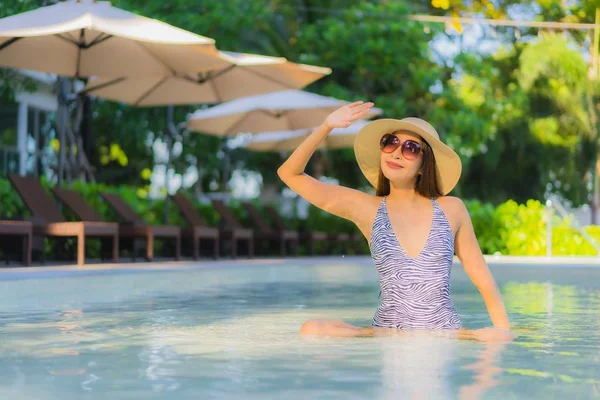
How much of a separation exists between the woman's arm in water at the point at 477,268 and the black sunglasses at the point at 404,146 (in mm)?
368

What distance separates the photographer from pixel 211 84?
16.6m

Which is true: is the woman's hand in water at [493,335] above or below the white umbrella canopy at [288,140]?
below

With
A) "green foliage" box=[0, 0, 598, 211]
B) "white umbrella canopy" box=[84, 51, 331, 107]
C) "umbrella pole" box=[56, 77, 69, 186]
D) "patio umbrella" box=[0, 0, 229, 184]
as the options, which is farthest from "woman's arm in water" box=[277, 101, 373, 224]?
"umbrella pole" box=[56, 77, 69, 186]

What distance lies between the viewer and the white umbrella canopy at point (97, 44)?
12273mm

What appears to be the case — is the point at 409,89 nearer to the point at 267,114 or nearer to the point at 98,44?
the point at 267,114

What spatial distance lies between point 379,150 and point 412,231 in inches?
16.9

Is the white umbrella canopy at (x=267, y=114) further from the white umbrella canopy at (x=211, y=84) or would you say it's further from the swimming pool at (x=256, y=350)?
the swimming pool at (x=256, y=350)

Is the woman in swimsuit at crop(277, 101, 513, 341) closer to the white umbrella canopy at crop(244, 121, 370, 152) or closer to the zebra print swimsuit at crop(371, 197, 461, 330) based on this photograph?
the zebra print swimsuit at crop(371, 197, 461, 330)

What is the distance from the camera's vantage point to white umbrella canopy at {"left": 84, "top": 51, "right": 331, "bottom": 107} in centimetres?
1518

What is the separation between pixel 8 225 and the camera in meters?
11.7

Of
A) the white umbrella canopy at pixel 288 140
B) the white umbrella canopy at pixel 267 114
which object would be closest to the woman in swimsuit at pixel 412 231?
the white umbrella canopy at pixel 267 114

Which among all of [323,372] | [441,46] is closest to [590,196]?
[441,46]

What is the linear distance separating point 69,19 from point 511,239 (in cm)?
1202

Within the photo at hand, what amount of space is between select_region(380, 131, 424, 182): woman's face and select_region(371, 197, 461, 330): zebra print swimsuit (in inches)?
9.7
